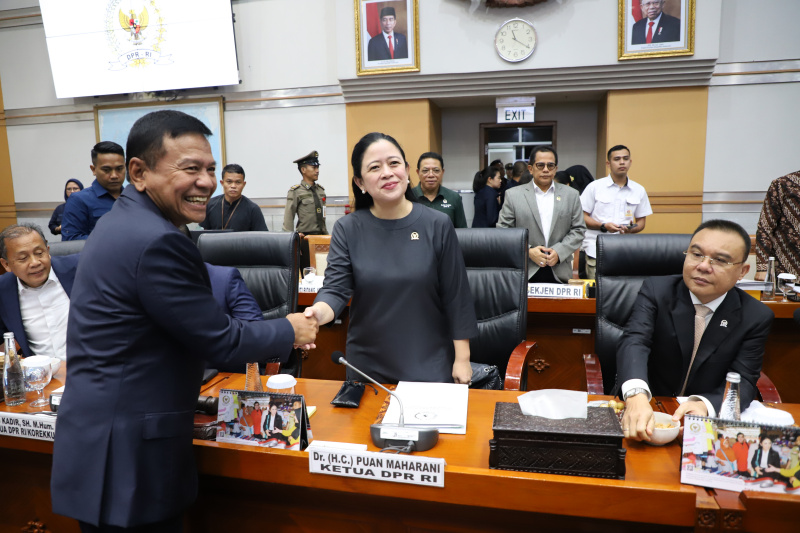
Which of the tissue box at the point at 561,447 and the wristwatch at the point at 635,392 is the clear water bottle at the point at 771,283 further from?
the tissue box at the point at 561,447

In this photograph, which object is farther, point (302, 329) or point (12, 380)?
point (12, 380)

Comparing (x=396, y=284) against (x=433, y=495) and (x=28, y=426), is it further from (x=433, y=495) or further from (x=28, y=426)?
(x=28, y=426)

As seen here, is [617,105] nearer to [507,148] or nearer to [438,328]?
[507,148]

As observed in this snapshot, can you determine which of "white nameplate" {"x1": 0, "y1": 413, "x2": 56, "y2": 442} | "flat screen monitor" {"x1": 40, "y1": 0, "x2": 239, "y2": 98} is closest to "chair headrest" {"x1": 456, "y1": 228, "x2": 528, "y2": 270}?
"white nameplate" {"x1": 0, "y1": 413, "x2": 56, "y2": 442}

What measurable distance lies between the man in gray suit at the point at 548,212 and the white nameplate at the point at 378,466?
259cm

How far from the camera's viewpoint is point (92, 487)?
1.16 metres

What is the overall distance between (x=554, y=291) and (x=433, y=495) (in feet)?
5.79

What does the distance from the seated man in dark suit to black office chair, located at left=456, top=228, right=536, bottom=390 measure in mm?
570

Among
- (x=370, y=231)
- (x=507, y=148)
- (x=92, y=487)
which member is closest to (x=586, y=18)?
(x=507, y=148)

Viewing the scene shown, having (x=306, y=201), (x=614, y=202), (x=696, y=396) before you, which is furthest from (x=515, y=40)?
(x=696, y=396)

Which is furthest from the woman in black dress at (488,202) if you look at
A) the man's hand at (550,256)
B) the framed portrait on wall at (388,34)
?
the man's hand at (550,256)

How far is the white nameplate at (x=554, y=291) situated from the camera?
275 cm

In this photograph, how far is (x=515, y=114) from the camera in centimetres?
638

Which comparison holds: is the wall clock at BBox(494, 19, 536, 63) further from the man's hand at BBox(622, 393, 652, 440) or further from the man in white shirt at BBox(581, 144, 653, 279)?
the man's hand at BBox(622, 393, 652, 440)
